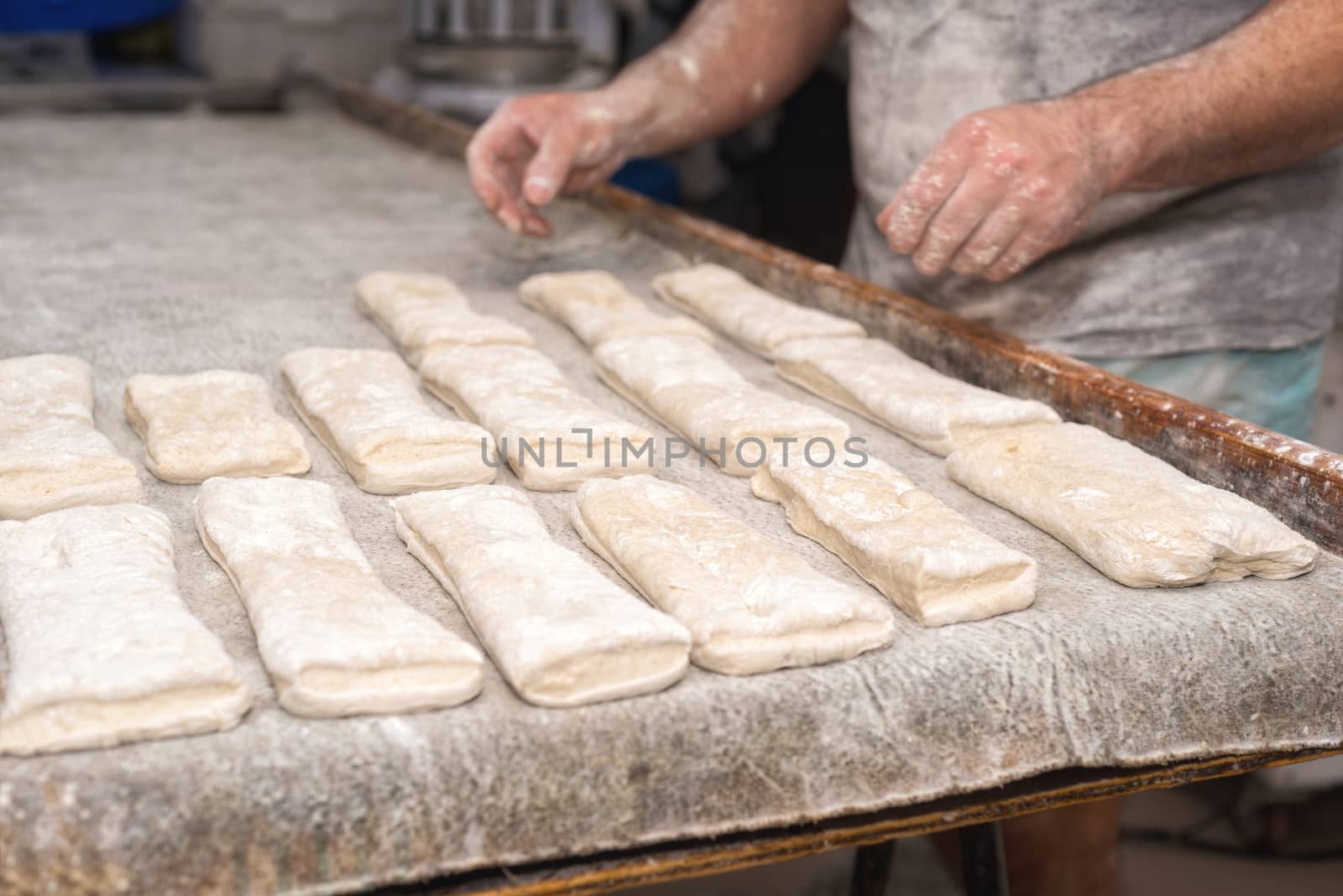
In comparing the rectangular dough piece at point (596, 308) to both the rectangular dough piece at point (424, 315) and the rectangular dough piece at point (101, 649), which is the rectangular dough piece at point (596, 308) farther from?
the rectangular dough piece at point (101, 649)

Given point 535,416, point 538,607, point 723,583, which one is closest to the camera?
point 538,607

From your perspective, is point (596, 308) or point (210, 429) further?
point (596, 308)

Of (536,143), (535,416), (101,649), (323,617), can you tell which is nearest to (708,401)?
(535,416)

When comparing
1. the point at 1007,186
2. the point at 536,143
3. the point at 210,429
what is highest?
the point at 1007,186

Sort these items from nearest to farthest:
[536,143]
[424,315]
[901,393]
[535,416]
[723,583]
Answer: [723,583] < [535,416] < [901,393] < [424,315] < [536,143]

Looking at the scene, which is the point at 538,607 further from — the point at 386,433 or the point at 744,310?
the point at 744,310

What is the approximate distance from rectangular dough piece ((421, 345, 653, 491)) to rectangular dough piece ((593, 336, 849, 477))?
0.08 metres

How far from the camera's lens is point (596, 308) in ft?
7.88

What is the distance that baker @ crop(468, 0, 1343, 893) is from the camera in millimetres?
2004

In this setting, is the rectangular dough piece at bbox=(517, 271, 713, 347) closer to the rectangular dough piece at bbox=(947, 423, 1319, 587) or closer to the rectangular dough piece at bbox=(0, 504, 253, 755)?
the rectangular dough piece at bbox=(947, 423, 1319, 587)

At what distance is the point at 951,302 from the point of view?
263 cm

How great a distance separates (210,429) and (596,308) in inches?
33.9

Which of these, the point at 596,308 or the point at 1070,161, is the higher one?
the point at 1070,161

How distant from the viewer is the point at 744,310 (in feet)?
7.75
